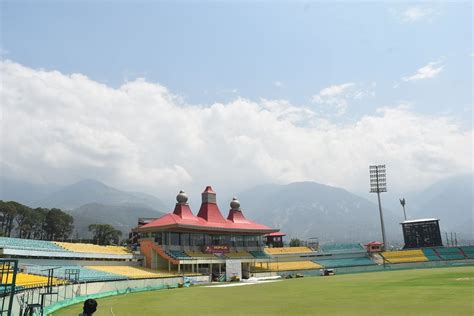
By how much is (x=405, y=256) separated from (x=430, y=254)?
5132mm

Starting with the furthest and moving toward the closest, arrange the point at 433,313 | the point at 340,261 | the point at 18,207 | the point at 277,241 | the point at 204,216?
1. the point at 18,207
2. the point at 277,241
3. the point at 340,261
4. the point at 204,216
5. the point at 433,313

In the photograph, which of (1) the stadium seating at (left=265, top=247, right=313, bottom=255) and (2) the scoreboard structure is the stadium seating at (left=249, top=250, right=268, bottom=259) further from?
(2) the scoreboard structure

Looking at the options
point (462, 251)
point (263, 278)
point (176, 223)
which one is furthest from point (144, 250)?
point (462, 251)

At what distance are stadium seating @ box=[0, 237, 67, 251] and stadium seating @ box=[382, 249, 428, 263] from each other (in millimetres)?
68219

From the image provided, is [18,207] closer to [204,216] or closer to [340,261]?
[204,216]

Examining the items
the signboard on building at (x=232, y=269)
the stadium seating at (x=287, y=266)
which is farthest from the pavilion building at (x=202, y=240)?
the stadium seating at (x=287, y=266)

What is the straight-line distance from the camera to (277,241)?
108625mm

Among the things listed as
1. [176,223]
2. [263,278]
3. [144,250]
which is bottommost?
[263,278]

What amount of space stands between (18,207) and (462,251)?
132111 mm

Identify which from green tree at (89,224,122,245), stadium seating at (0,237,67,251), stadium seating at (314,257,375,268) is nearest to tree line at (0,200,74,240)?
green tree at (89,224,122,245)

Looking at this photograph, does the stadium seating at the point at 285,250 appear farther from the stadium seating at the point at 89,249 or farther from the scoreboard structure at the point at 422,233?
the stadium seating at the point at 89,249

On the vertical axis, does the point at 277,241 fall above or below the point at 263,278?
above

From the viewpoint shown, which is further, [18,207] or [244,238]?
[18,207]

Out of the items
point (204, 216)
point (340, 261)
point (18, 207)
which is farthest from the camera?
point (18, 207)
